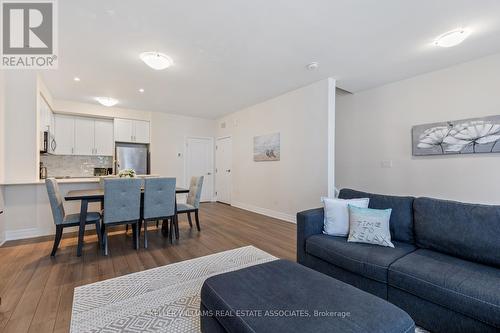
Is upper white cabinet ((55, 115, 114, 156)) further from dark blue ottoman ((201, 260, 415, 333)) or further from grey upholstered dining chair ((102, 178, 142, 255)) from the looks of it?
dark blue ottoman ((201, 260, 415, 333))

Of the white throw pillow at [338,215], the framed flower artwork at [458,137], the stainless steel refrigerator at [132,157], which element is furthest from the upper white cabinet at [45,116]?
the framed flower artwork at [458,137]

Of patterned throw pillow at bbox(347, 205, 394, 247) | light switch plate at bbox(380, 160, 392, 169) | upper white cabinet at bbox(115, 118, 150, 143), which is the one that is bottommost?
patterned throw pillow at bbox(347, 205, 394, 247)

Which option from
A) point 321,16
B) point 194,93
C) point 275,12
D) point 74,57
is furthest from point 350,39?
point 74,57

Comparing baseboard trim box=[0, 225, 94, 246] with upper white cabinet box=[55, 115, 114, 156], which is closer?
baseboard trim box=[0, 225, 94, 246]

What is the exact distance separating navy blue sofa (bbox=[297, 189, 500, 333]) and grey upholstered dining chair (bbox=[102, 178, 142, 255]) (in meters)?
2.09

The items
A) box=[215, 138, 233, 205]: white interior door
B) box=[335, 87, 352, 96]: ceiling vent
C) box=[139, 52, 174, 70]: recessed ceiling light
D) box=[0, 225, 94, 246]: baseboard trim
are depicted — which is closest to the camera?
box=[139, 52, 174, 70]: recessed ceiling light

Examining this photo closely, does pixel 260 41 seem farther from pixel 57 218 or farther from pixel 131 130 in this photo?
pixel 131 130

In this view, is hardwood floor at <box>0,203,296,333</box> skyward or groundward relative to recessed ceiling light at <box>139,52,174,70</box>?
groundward

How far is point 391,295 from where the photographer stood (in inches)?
62.9

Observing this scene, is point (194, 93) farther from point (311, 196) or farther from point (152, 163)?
point (311, 196)

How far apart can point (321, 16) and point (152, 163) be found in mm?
5210

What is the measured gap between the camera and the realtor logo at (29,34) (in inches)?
86.5

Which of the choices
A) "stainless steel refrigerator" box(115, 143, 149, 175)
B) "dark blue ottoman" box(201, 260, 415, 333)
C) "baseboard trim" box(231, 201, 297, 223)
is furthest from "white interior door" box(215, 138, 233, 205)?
"dark blue ottoman" box(201, 260, 415, 333)

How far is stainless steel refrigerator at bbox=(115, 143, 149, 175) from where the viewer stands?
568 cm
